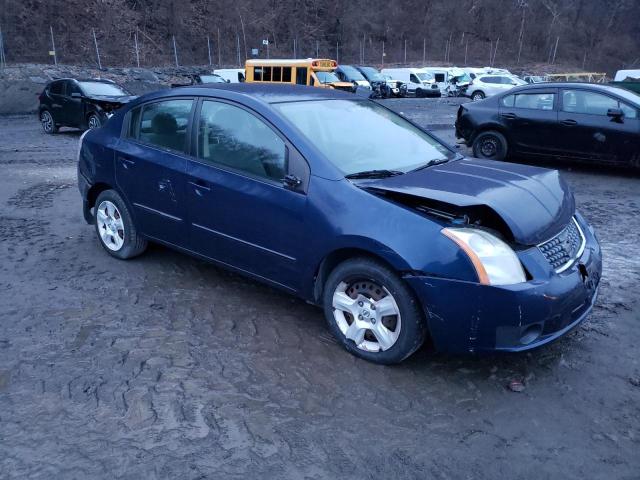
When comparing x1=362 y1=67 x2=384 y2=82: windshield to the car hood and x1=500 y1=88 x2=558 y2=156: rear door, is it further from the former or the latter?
the car hood

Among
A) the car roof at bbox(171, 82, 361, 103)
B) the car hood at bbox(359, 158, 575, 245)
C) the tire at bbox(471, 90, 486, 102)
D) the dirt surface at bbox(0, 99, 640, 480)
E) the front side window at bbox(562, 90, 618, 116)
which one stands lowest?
the tire at bbox(471, 90, 486, 102)

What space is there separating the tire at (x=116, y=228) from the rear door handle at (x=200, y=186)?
3.54ft

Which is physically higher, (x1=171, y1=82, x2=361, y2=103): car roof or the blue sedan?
(x1=171, y1=82, x2=361, y2=103): car roof

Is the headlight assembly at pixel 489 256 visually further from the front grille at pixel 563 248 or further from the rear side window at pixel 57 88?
the rear side window at pixel 57 88

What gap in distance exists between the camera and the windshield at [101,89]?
14.8 m

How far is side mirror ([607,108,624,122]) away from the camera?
28.6 ft

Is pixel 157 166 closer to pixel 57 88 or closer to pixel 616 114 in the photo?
pixel 616 114

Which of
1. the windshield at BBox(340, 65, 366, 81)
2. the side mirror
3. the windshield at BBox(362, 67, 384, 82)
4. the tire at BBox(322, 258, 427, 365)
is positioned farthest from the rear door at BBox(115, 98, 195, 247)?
the windshield at BBox(362, 67, 384, 82)

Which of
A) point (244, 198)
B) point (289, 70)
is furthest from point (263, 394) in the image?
point (289, 70)

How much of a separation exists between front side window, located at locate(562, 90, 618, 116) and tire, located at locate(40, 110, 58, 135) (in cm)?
1315

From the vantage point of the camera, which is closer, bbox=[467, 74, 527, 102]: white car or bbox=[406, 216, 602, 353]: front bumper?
bbox=[406, 216, 602, 353]: front bumper

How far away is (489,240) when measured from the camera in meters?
3.19

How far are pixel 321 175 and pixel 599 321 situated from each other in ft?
7.56

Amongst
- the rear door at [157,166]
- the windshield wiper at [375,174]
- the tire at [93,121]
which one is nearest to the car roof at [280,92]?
the rear door at [157,166]
